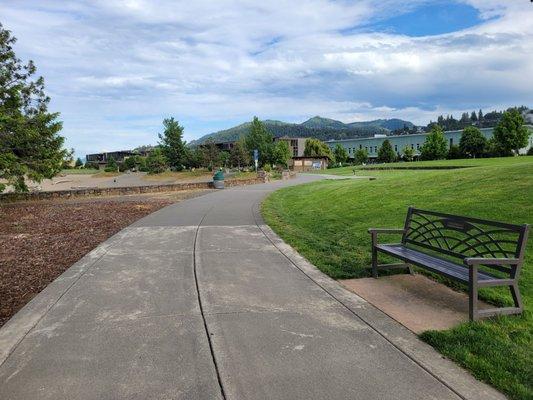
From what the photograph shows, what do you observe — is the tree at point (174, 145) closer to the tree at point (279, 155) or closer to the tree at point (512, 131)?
the tree at point (279, 155)

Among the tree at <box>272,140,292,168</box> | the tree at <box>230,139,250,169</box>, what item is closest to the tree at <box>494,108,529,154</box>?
the tree at <box>272,140,292,168</box>

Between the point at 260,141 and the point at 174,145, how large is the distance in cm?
1703

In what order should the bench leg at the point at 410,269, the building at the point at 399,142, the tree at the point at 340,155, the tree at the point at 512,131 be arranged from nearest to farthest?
1. the bench leg at the point at 410,269
2. the tree at the point at 512,131
3. the building at the point at 399,142
4. the tree at the point at 340,155

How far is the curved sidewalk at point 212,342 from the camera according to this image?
3.28 m

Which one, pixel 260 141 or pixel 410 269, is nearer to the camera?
pixel 410 269

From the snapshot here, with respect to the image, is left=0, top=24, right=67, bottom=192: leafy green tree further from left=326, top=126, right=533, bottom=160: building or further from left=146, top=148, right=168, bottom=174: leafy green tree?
left=326, top=126, right=533, bottom=160: building

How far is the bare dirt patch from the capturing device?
6242mm

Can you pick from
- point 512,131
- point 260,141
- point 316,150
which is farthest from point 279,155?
point 316,150

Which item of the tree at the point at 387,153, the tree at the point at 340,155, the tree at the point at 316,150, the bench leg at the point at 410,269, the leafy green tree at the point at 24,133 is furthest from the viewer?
the tree at the point at 316,150

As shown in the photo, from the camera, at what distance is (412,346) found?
12.9ft

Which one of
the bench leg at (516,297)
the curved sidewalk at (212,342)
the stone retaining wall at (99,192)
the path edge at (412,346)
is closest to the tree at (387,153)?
the stone retaining wall at (99,192)

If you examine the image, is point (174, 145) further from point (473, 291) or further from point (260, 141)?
point (473, 291)

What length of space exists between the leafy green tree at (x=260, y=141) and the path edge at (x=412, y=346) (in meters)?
63.3

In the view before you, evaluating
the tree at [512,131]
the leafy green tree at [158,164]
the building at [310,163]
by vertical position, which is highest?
the tree at [512,131]
